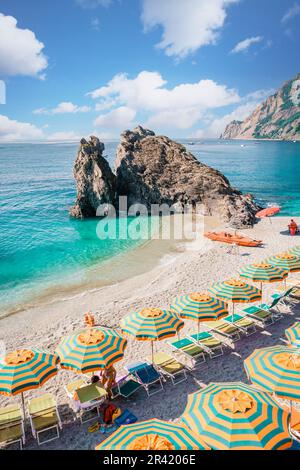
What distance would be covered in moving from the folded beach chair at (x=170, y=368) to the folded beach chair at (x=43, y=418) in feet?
12.5

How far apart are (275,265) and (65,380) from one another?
36.8 ft

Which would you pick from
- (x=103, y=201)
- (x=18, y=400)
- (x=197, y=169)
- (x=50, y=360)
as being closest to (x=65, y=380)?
(x=18, y=400)

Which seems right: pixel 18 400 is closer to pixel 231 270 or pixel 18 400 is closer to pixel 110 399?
pixel 110 399

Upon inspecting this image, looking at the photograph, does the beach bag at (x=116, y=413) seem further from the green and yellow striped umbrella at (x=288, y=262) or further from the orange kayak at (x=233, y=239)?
the orange kayak at (x=233, y=239)

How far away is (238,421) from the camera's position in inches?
260

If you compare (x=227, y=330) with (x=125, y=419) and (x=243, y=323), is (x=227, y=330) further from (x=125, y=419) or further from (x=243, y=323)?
(x=125, y=419)

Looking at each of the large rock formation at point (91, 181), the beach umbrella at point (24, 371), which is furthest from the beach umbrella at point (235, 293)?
the large rock formation at point (91, 181)

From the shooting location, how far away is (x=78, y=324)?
17.0 meters

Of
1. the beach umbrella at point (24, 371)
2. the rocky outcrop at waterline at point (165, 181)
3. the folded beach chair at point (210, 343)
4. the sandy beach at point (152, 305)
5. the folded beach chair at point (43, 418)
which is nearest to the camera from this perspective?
the beach umbrella at point (24, 371)

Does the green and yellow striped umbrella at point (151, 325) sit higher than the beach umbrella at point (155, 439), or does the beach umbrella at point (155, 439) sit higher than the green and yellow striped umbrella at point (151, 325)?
the beach umbrella at point (155, 439)

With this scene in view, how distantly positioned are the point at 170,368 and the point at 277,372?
4487 mm

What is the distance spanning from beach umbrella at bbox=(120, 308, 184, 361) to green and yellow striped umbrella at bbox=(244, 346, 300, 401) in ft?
10.3

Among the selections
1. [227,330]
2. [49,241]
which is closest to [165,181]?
[49,241]

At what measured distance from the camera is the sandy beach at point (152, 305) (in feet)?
34.8
